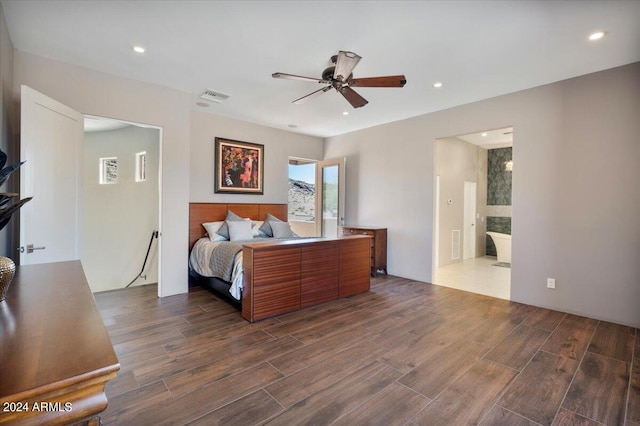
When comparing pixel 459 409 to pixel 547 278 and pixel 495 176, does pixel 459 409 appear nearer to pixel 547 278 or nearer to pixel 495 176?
pixel 547 278

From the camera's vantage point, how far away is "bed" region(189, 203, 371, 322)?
130 inches

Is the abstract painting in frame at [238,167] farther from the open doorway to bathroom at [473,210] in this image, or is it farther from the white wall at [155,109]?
the open doorway to bathroom at [473,210]

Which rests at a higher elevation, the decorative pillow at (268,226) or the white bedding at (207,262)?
the decorative pillow at (268,226)

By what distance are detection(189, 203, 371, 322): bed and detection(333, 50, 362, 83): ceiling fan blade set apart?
6.33 feet

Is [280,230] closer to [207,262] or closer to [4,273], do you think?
[207,262]

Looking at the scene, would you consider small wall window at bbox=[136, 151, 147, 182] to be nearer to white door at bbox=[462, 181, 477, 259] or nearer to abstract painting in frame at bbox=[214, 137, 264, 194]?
abstract painting in frame at bbox=[214, 137, 264, 194]

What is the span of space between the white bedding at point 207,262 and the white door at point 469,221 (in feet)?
19.2

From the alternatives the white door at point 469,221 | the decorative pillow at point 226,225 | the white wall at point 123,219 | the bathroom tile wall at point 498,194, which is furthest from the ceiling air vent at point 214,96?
the bathroom tile wall at point 498,194

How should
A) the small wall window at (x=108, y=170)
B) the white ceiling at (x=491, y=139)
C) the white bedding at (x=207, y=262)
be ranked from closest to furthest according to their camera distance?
the white bedding at (x=207, y=262) < the small wall window at (x=108, y=170) < the white ceiling at (x=491, y=139)

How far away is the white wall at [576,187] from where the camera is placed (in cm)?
322

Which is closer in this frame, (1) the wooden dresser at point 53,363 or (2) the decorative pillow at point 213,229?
(1) the wooden dresser at point 53,363

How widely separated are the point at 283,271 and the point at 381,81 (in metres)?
2.32

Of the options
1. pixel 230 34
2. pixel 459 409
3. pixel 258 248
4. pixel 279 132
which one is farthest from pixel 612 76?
pixel 279 132

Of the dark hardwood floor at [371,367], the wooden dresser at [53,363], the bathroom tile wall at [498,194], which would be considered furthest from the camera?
the bathroom tile wall at [498,194]
